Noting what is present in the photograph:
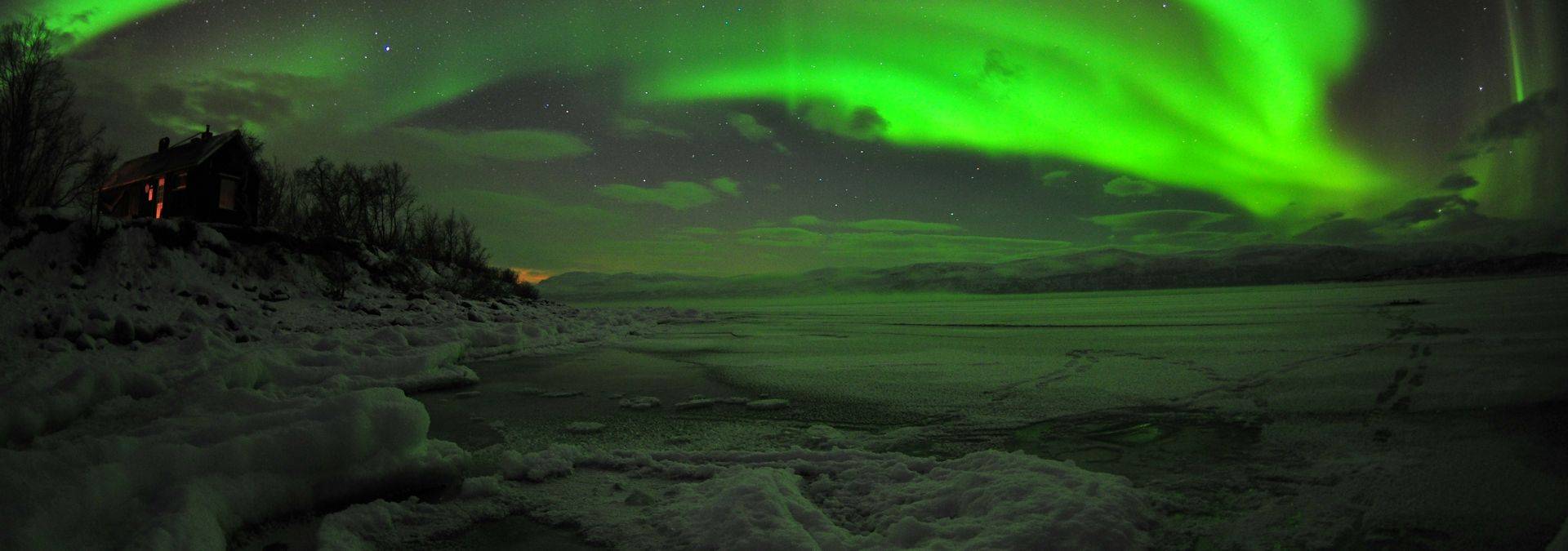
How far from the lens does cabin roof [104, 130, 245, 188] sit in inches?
762

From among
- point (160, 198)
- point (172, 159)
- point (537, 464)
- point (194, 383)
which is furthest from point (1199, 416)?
point (172, 159)

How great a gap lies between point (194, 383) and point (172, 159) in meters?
23.6

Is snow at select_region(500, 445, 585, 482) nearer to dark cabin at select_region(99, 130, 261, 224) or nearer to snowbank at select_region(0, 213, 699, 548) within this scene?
snowbank at select_region(0, 213, 699, 548)

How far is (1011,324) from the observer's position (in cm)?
1463

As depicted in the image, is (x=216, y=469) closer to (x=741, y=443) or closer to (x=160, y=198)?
(x=741, y=443)

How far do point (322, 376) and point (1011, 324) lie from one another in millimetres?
13351

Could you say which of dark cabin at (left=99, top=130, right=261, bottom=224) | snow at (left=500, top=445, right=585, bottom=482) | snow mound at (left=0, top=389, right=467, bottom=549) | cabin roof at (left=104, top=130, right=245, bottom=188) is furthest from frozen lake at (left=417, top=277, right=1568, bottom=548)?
cabin roof at (left=104, top=130, right=245, bottom=188)

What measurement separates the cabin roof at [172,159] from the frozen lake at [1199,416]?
19.7 m

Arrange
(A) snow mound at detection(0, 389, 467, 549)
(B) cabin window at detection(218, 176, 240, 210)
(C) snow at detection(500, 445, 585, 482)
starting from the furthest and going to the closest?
1. (B) cabin window at detection(218, 176, 240, 210)
2. (C) snow at detection(500, 445, 585, 482)
3. (A) snow mound at detection(0, 389, 467, 549)

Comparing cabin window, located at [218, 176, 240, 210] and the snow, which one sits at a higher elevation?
cabin window, located at [218, 176, 240, 210]

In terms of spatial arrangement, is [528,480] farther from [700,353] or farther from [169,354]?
[700,353]

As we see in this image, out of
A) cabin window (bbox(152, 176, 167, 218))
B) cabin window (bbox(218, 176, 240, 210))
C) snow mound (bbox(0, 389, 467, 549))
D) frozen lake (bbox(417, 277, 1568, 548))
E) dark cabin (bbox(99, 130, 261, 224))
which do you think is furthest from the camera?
cabin window (bbox(152, 176, 167, 218))

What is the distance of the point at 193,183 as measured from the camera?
18984mm

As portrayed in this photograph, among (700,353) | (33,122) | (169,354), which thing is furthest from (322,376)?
(33,122)
